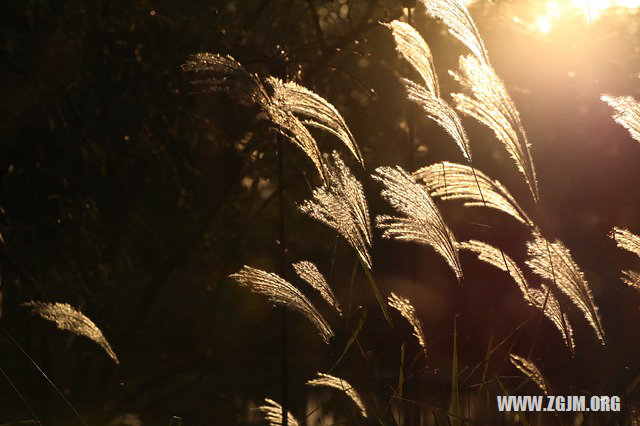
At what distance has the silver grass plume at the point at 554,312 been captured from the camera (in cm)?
277

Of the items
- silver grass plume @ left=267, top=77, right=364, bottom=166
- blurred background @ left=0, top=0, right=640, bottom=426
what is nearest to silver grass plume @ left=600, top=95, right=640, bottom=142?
blurred background @ left=0, top=0, right=640, bottom=426

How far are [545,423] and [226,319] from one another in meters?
11.7

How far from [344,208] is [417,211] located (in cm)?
25

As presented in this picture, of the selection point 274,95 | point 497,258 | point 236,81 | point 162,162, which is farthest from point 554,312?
point 162,162

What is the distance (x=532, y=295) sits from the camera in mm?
2959

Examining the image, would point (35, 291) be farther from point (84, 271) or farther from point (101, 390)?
point (101, 390)

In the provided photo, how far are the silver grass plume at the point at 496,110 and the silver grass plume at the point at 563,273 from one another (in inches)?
9.0

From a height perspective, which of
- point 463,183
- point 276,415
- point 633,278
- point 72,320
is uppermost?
point 463,183

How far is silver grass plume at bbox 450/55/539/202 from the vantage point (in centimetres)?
270

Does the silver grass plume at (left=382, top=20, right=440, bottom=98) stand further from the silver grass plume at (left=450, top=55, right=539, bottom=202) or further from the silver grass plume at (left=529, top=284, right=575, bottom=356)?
the silver grass plume at (left=529, top=284, right=575, bottom=356)

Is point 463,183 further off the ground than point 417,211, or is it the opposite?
point 463,183

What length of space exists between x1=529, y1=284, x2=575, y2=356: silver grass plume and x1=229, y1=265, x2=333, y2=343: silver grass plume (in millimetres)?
711

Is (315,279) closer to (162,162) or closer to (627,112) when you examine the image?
(627,112)

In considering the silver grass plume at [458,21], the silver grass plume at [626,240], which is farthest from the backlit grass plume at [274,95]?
the silver grass plume at [626,240]
